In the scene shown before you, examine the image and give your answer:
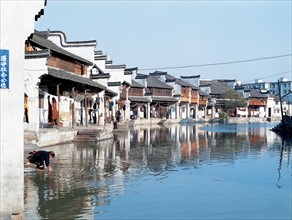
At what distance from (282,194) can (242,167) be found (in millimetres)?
5555

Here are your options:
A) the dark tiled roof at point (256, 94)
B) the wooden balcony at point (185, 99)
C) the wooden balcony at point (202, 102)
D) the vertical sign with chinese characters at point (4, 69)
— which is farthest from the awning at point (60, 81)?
the dark tiled roof at point (256, 94)

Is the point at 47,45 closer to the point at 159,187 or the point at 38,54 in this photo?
the point at 38,54

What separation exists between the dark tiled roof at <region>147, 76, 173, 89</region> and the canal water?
50691mm

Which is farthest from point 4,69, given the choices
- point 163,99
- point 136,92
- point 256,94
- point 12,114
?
point 256,94

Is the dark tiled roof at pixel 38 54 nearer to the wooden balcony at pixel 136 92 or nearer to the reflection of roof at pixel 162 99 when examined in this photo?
the wooden balcony at pixel 136 92

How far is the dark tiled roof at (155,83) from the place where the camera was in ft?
238

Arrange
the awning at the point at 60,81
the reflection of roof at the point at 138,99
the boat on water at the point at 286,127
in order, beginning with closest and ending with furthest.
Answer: the awning at the point at 60,81
the boat on water at the point at 286,127
the reflection of roof at the point at 138,99

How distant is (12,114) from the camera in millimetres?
9531

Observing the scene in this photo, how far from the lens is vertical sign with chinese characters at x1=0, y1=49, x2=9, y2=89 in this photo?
938 cm

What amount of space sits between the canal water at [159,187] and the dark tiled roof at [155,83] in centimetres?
5069

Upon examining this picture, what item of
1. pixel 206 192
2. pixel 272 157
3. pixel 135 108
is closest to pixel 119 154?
pixel 272 157

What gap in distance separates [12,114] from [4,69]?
104cm

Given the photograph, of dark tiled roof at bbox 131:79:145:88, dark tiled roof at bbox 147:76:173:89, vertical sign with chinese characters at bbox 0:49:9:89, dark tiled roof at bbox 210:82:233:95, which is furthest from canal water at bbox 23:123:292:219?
dark tiled roof at bbox 210:82:233:95

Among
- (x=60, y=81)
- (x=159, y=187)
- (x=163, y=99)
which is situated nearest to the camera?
(x=159, y=187)
